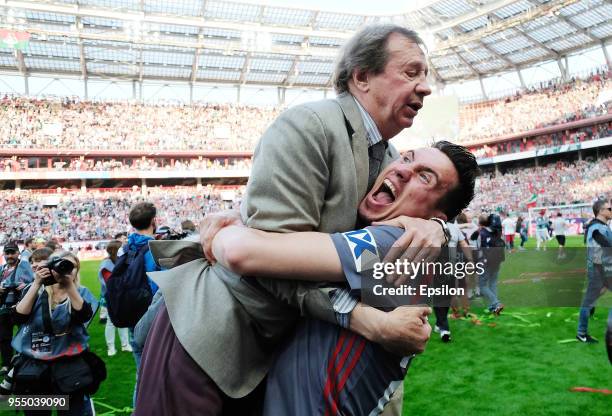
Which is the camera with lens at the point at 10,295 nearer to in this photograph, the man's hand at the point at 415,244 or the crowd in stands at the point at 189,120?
the man's hand at the point at 415,244

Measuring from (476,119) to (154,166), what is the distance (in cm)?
3337

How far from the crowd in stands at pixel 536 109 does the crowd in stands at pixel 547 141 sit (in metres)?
1.07

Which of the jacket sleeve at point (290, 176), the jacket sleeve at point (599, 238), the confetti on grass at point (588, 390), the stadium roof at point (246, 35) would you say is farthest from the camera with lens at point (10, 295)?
the stadium roof at point (246, 35)

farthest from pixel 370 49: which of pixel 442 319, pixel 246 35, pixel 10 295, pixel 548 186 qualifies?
pixel 548 186

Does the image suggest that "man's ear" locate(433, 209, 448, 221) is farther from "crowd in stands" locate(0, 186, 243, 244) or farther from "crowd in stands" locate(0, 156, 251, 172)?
"crowd in stands" locate(0, 156, 251, 172)

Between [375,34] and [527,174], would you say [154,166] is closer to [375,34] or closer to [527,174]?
[527,174]

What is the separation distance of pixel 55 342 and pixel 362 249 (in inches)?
144

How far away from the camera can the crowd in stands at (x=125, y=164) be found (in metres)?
37.7

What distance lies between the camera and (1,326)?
625cm

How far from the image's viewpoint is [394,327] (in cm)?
119

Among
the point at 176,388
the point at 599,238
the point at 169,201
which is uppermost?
the point at 176,388

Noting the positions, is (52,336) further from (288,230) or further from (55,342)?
(288,230)

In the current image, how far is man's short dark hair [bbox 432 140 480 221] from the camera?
1536mm

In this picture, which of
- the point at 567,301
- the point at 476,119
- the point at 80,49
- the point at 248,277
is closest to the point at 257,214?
the point at 248,277
